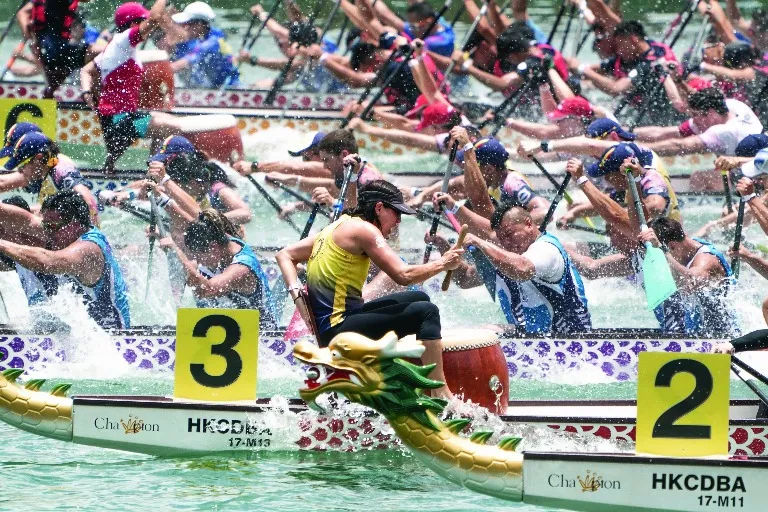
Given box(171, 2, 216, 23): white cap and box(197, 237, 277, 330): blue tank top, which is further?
box(171, 2, 216, 23): white cap

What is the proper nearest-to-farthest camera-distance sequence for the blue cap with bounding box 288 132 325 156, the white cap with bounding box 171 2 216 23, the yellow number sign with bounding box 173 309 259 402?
1. the yellow number sign with bounding box 173 309 259 402
2. the blue cap with bounding box 288 132 325 156
3. the white cap with bounding box 171 2 216 23

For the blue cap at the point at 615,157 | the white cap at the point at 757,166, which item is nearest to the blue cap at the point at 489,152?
the blue cap at the point at 615,157

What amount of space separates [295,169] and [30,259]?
305 centimetres

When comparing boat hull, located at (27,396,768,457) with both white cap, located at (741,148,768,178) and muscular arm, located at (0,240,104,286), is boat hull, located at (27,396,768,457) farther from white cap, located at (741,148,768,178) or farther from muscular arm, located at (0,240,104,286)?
white cap, located at (741,148,768,178)

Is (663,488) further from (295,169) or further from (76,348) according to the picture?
(295,169)

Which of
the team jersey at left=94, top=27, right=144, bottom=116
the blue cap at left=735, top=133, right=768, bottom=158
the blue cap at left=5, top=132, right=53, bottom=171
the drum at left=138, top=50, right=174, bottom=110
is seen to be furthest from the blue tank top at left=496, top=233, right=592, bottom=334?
the drum at left=138, top=50, right=174, bottom=110

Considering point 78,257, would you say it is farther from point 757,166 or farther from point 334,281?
point 757,166

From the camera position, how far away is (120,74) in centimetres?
1305

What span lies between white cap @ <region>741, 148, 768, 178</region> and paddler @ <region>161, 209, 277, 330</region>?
3368 millimetres

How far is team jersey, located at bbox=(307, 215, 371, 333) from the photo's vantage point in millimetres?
7156

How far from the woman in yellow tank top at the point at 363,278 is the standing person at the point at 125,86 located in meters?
5.91

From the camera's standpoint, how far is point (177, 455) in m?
7.58

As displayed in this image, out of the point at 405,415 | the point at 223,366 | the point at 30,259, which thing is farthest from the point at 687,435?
the point at 30,259

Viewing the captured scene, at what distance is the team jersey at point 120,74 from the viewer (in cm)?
1288
